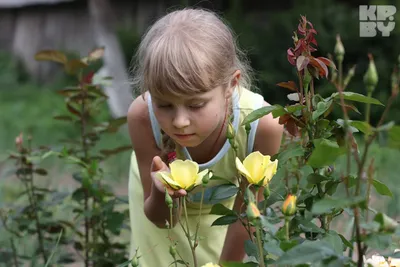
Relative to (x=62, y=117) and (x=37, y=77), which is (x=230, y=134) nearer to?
(x=62, y=117)

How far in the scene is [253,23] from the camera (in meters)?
8.02

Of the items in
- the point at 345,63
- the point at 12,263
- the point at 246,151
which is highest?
the point at 246,151

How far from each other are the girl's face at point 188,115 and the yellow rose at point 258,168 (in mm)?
370

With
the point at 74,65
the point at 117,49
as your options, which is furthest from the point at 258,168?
the point at 117,49

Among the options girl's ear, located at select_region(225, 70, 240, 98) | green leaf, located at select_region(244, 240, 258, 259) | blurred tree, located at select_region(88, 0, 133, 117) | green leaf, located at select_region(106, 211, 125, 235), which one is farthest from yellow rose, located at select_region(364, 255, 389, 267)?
blurred tree, located at select_region(88, 0, 133, 117)

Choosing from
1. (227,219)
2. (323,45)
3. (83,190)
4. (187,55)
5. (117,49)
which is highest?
(187,55)

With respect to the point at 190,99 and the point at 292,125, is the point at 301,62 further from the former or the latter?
the point at 190,99

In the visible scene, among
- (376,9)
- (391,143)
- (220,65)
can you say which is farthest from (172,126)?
(376,9)

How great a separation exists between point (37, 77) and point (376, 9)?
18.2 feet

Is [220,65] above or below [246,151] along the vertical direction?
above

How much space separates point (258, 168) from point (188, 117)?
0.41 meters

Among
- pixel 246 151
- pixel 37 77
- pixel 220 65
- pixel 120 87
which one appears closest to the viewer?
pixel 220 65

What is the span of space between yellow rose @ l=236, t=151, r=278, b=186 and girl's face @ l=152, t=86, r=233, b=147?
37 centimetres

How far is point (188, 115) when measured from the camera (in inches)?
67.2
